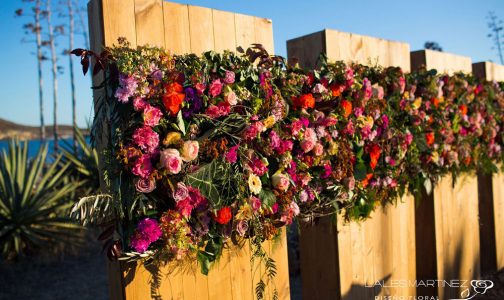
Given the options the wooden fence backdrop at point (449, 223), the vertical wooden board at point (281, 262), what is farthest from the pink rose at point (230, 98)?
the wooden fence backdrop at point (449, 223)

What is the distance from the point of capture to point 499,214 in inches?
191

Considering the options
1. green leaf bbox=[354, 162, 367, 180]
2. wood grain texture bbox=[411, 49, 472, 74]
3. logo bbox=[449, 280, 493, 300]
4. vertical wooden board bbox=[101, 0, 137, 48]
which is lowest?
logo bbox=[449, 280, 493, 300]

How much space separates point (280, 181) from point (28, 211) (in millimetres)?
4536

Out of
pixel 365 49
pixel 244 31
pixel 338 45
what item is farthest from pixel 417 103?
pixel 244 31

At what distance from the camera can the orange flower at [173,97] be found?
1.72 metres

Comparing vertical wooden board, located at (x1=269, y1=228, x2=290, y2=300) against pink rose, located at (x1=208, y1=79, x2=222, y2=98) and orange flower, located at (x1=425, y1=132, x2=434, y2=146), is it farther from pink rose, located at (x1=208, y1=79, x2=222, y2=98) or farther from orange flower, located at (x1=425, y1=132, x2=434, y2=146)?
orange flower, located at (x1=425, y1=132, x2=434, y2=146)

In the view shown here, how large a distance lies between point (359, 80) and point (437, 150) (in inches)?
45.2

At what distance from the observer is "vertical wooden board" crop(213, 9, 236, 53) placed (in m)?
2.19

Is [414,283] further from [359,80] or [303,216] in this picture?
[359,80]

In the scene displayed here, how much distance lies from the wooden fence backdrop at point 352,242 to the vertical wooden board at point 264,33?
0.45 m

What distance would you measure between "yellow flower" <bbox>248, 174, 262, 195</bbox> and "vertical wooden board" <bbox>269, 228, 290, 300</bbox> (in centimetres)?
59

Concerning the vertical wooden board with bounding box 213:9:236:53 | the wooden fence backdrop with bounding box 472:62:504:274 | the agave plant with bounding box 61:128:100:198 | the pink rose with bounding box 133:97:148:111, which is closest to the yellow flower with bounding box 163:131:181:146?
the pink rose with bounding box 133:97:148:111

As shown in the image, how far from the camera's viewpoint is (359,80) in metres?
2.68

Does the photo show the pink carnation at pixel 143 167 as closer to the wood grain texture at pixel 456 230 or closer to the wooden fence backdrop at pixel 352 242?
the wooden fence backdrop at pixel 352 242
